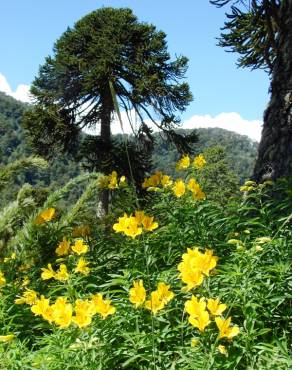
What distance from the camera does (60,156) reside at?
14.6 metres

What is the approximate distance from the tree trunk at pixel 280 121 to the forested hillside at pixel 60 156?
2.53 metres

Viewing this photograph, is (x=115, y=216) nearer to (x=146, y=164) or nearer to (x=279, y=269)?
(x=279, y=269)

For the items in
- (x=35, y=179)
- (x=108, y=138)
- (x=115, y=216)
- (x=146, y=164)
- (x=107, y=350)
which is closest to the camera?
(x=107, y=350)

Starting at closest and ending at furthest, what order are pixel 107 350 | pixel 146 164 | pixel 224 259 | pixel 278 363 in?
pixel 278 363 < pixel 107 350 < pixel 224 259 < pixel 146 164

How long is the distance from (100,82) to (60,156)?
2747mm

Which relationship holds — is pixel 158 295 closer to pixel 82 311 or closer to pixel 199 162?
pixel 82 311

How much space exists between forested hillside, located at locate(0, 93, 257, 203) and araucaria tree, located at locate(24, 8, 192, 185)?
0.69 m

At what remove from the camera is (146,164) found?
1312cm

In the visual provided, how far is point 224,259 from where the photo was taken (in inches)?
82.7

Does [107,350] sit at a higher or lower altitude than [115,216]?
lower

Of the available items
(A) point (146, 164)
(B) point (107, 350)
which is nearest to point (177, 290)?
(B) point (107, 350)

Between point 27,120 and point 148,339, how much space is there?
12512 millimetres

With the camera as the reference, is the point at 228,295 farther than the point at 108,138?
No

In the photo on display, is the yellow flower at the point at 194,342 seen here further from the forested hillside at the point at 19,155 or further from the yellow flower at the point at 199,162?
the forested hillside at the point at 19,155
